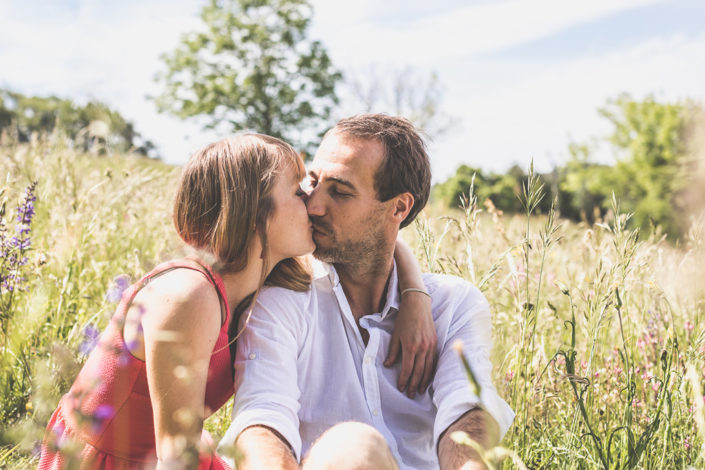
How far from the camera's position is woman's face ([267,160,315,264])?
74.3 inches

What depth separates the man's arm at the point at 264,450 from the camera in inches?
56.7

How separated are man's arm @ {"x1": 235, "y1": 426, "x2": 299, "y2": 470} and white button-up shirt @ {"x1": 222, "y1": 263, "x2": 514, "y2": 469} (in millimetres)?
29

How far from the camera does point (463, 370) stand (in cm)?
188

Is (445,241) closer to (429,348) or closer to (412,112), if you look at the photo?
(429,348)

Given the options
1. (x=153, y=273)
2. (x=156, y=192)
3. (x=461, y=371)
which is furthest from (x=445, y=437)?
(x=156, y=192)

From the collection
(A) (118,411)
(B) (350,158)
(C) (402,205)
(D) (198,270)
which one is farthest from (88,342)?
(C) (402,205)

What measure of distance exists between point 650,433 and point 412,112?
1276 inches

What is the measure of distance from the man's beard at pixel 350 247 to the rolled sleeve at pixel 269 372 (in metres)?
0.39

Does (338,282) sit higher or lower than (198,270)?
lower

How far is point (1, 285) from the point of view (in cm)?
200

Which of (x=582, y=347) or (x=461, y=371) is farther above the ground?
(x=461, y=371)

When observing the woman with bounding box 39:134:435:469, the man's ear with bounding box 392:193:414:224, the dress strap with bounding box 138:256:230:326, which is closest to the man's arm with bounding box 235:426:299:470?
the woman with bounding box 39:134:435:469

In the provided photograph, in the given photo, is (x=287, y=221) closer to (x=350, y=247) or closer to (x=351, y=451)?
(x=350, y=247)

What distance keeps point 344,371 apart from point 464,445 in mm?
557
